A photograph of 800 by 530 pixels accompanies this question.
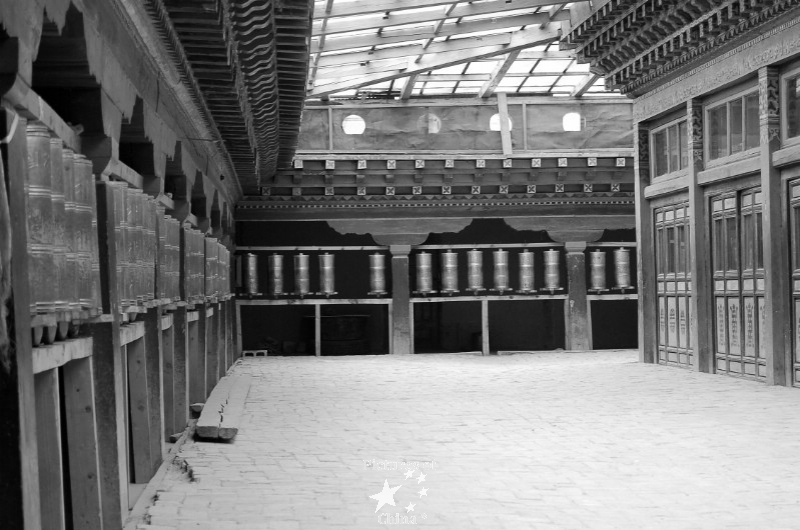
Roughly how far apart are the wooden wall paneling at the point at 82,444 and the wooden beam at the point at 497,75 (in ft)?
41.9

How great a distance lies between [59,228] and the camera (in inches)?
171

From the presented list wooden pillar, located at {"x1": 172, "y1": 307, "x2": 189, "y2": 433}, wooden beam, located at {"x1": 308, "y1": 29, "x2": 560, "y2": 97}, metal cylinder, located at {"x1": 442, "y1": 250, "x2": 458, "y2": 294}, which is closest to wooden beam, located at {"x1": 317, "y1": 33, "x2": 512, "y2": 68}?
wooden beam, located at {"x1": 308, "y1": 29, "x2": 560, "y2": 97}

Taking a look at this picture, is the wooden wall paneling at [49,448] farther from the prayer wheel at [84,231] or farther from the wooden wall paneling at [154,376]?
the wooden wall paneling at [154,376]

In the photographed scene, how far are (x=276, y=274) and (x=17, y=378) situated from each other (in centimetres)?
1550

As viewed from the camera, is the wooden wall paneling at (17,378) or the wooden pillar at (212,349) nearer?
the wooden wall paneling at (17,378)

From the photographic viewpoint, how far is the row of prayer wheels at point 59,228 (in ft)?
13.2

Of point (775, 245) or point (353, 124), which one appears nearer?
point (775, 245)

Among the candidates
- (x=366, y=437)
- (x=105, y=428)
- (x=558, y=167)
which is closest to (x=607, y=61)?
(x=558, y=167)

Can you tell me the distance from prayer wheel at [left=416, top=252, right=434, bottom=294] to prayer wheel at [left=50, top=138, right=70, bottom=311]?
49.1 feet

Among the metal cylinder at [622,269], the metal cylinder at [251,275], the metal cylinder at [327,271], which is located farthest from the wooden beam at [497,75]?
the metal cylinder at [251,275]

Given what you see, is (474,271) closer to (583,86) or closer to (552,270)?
(552,270)

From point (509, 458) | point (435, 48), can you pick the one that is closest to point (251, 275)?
point (435, 48)

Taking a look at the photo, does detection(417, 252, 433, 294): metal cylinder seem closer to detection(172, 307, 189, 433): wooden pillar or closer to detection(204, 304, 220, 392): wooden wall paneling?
detection(204, 304, 220, 392): wooden wall paneling

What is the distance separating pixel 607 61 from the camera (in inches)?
548
